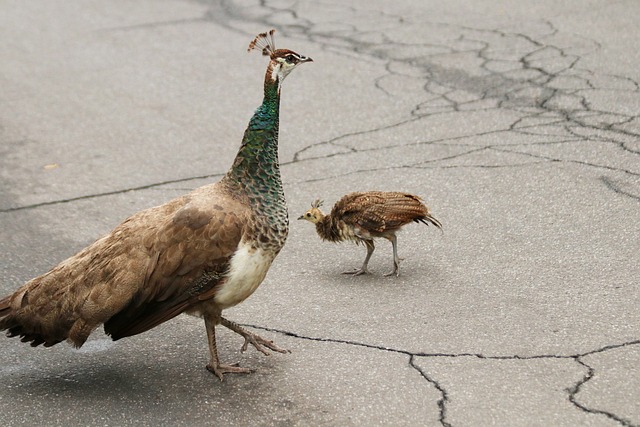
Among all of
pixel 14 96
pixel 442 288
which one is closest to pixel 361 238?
pixel 442 288

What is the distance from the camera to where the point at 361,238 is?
5586 mm

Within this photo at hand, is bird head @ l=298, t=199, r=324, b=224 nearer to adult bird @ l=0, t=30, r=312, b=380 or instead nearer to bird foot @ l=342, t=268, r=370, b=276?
bird foot @ l=342, t=268, r=370, b=276

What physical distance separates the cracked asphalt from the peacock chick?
0.76 ft

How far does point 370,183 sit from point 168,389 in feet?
9.22

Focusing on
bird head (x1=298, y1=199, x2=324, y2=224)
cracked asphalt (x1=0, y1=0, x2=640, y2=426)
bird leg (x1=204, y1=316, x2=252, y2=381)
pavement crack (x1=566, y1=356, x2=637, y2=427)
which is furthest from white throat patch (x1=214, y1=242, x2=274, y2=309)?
pavement crack (x1=566, y1=356, x2=637, y2=427)

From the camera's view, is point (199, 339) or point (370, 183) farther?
point (370, 183)

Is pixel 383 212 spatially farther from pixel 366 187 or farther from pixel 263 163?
pixel 366 187

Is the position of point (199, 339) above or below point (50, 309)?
below

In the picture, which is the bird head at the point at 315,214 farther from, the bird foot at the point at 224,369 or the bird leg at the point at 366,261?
the bird foot at the point at 224,369

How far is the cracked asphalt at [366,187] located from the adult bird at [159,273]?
1.09 feet

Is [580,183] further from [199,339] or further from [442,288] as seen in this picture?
[199,339]

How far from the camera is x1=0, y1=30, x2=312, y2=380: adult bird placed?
4.38 metres

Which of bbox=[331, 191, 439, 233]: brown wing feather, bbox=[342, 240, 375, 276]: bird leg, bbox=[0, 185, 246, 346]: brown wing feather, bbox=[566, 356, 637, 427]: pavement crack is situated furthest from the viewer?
bbox=[342, 240, 375, 276]: bird leg

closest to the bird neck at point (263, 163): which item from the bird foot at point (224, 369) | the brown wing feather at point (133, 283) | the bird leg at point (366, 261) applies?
the brown wing feather at point (133, 283)
